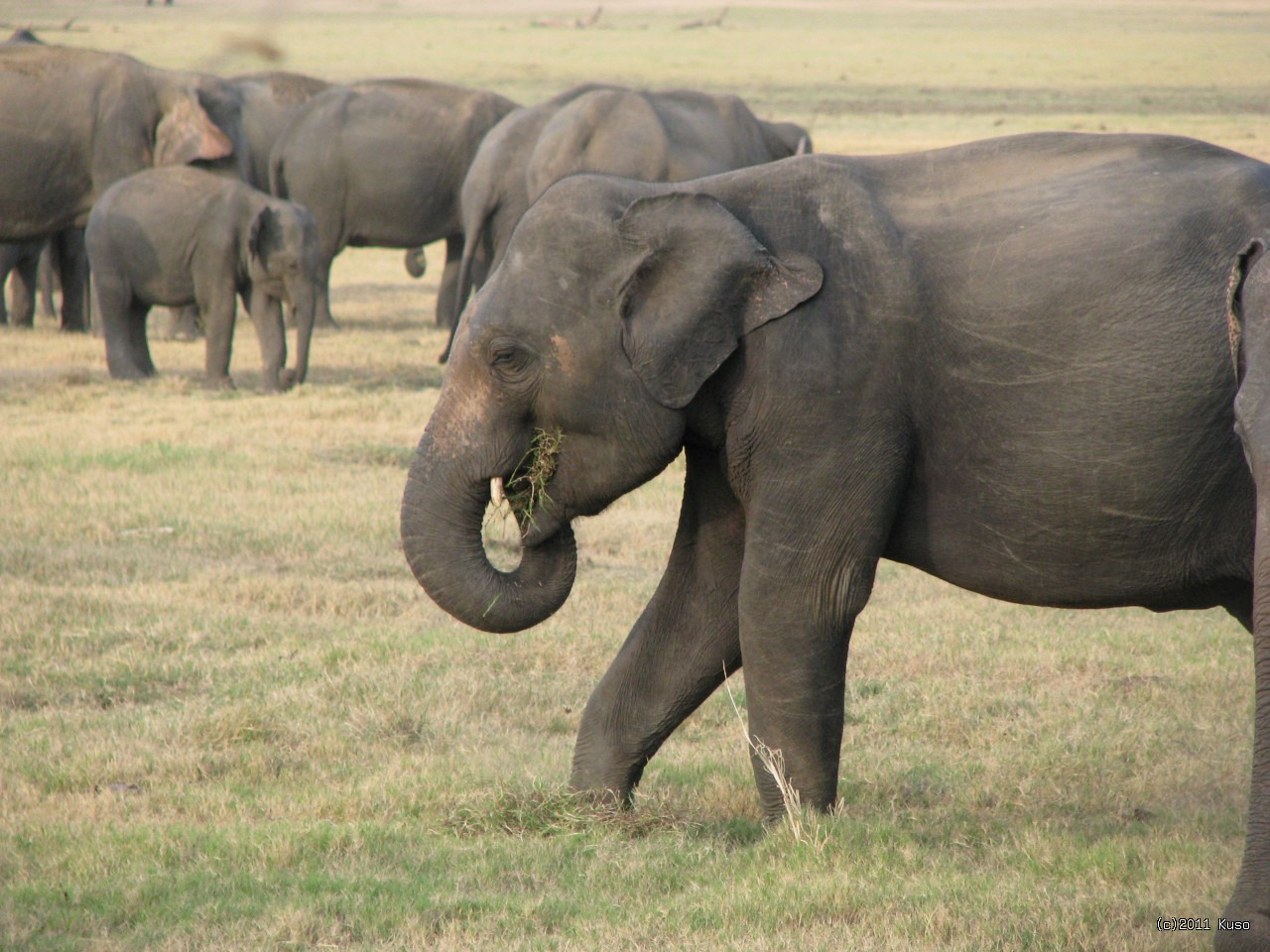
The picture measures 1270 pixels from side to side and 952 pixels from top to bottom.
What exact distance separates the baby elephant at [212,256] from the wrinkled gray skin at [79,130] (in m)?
1.71

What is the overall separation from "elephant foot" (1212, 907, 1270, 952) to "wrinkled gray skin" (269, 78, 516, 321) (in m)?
15.9

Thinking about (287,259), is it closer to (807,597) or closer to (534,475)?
(534,475)

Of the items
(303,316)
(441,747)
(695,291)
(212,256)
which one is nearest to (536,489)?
(695,291)

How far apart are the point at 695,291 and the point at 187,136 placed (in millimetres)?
12528

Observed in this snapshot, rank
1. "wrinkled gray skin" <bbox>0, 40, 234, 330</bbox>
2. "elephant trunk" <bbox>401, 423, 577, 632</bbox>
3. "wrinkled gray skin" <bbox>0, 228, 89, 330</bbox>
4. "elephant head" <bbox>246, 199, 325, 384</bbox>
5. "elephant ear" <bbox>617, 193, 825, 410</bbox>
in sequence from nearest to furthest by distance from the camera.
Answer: "elephant ear" <bbox>617, 193, 825, 410</bbox> < "elephant trunk" <bbox>401, 423, 577, 632</bbox> < "elephant head" <bbox>246, 199, 325, 384</bbox> < "wrinkled gray skin" <bbox>0, 40, 234, 330</bbox> < "wrinkled gray skin" <bbox>0, 228, 89, 330</bbox>

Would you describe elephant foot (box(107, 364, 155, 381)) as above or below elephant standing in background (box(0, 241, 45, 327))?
above

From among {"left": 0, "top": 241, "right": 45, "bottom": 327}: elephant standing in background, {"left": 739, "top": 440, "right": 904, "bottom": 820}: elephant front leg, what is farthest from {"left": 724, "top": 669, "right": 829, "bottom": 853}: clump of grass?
{"left": 0, "top": 241, "right": 45, "bottom": 327}: elephant standing in background

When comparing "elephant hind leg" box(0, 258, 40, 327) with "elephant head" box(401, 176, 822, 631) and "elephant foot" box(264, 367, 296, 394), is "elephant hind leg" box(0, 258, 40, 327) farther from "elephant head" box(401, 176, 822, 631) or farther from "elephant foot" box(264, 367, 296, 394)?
"elephant head" box(401, 176, 822, 631)

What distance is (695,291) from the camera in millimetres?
4805

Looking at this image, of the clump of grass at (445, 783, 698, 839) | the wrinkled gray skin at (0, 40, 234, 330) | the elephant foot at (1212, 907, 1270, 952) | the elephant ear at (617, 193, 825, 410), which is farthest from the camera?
the wrinkled gray skin at (0, 40, 234, 330)

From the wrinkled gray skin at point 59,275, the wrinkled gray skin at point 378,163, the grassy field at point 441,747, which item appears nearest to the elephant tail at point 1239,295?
the grassy field at point 441,747

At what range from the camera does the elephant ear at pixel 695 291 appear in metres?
4.78

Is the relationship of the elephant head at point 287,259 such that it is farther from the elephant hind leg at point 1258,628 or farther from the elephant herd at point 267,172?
the elephant hind leg at point 1258,628

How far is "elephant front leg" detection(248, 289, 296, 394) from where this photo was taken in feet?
46.4
